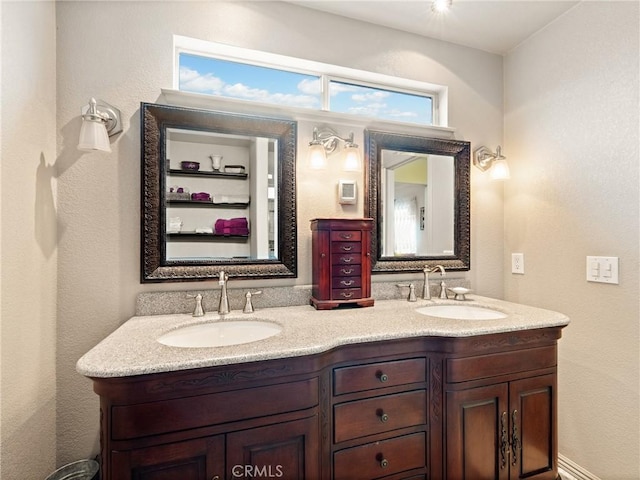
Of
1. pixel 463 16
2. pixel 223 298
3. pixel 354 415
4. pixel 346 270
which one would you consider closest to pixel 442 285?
pixel 346 270

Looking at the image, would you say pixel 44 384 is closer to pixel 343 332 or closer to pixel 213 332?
pixel 213 332

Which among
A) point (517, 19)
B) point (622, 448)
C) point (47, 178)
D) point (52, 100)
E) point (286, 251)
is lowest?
point (622, 448)

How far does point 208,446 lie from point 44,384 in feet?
2.64

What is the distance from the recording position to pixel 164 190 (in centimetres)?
145

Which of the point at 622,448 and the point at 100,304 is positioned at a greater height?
the point at 100,304

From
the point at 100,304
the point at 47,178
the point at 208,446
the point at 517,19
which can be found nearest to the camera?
the point at 208,446

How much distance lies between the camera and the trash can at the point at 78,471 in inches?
49.0

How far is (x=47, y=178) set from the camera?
1.27m

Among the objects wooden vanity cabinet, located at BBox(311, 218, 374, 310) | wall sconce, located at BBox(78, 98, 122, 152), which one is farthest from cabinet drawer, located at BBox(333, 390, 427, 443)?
wall sconce, located at BBox(78, 98, 122, 152)

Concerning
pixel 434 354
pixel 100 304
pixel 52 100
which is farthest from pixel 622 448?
pixel 52 100

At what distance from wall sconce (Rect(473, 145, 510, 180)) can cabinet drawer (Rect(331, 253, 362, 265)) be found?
1021 millimetres

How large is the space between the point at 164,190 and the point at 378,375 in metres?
1.20

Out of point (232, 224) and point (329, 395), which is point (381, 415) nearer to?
point (329, 395)

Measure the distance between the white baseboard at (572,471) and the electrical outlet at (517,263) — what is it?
3.26 feet
